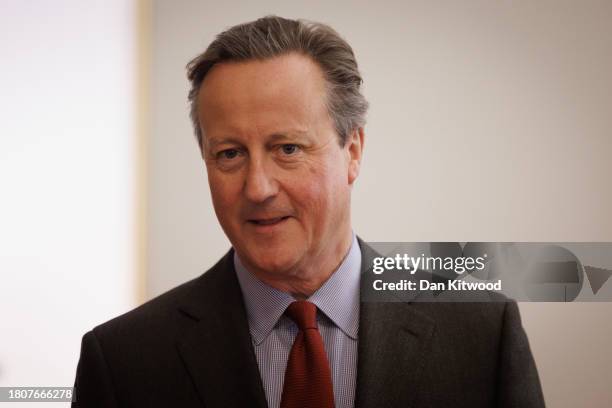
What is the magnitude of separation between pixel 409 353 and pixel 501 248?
0.50m

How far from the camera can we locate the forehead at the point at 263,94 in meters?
1.00

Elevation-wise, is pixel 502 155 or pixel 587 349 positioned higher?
pixel 502 155

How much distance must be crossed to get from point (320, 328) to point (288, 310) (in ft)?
0.19

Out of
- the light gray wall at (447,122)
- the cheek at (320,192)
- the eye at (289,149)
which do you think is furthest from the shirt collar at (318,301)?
the light gray wall at (447,122)

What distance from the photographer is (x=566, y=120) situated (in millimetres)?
1669

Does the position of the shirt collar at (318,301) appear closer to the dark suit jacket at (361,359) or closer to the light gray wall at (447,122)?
the dark suit jacket at (361,359)

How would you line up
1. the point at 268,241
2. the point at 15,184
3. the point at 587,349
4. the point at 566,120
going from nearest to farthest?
the point at 268,241 → the point at 15,184 → the point at 587,349 → the point at 566,120

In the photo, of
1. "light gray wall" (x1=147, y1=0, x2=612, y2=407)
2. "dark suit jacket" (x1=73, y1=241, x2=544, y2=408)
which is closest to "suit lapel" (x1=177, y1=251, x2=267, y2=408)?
"dark suit jacket" (x1=73, y1=241, x2=544, y2=408)

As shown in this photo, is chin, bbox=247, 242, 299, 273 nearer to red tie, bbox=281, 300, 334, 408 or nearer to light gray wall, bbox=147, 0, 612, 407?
red tie, bbox=281, 300, 334, 408

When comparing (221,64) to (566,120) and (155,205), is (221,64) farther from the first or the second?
(566,120)

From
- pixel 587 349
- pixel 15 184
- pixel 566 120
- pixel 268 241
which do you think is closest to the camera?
pixel 268 241

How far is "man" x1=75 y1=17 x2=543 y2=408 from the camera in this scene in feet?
3.35

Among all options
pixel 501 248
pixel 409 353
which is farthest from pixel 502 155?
pixel 409 353

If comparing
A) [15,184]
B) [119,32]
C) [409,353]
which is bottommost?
[409,353]
